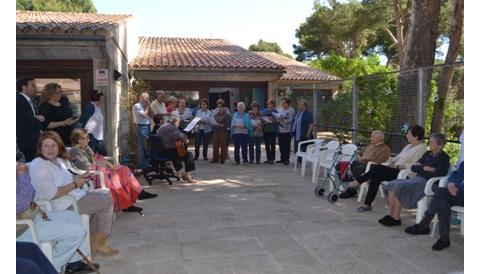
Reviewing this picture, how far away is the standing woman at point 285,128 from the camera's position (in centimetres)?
1080

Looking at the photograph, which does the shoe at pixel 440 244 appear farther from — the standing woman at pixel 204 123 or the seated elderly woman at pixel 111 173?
the standing woman at pixel 204 123

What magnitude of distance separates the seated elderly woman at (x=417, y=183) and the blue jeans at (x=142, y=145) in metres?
5.19

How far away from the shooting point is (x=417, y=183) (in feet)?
17.9

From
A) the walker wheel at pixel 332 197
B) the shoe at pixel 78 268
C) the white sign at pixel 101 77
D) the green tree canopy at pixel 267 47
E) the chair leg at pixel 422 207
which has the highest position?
the green tree canopy at pixel 267 47

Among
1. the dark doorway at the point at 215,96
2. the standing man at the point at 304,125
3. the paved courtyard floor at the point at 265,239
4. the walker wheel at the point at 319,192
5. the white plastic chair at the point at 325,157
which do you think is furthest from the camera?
the dark doorway at the point at 215,96

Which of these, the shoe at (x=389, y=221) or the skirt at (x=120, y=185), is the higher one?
the skirt at (x=120, y=185)

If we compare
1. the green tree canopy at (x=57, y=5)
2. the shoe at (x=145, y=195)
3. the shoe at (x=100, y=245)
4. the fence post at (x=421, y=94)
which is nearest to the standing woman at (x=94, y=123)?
the shoe at (x=145, y=195)

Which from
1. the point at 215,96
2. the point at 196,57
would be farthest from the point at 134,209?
the point at 196,57

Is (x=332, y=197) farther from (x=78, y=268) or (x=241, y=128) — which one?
(x=241, y=128)

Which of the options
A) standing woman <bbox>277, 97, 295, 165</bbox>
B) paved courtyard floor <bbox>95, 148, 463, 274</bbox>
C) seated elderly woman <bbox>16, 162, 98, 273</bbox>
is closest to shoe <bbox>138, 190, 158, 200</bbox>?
paved courtyard floor <bbox>95, 148, 463, 274</bbox>

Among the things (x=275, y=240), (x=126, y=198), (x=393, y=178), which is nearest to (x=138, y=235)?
(x=126, y=198)

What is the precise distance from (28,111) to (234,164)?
6.05m

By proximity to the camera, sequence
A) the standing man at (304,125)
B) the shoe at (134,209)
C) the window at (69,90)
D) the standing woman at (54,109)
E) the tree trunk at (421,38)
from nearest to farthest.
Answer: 1. the shoe at (134,209)
2. the standing woman at (54,109)
3. the window at (69,90)
4. the tree trunk at (421,38)
5. the standing man at (304,125)

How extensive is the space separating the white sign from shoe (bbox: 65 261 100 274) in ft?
16.1
